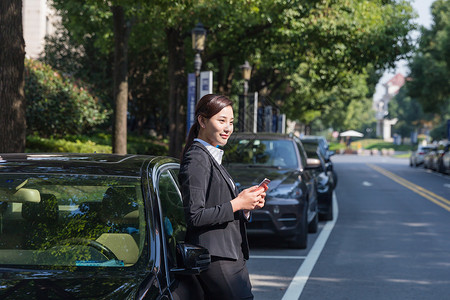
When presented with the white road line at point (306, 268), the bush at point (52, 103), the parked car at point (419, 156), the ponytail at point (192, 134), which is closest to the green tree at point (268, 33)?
the bush at point (52, 103)

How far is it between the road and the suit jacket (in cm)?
407

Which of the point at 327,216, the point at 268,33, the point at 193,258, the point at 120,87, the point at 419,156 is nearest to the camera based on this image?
the point at 193,258

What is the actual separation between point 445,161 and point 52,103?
2611cm

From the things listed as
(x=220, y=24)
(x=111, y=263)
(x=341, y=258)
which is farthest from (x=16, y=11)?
(x=220, y=24)

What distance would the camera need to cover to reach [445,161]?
134 ft

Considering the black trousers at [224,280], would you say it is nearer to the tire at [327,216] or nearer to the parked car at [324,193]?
the parked car at [324,193]

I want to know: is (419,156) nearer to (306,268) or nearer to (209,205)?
(306,268)

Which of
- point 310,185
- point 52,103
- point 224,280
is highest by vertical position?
point 52,103

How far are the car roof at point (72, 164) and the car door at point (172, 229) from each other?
19 centimetres

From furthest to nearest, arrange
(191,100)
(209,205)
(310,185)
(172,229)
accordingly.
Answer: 1. (191,100)
2. (310,185)
3. (172,229)
4. (209,205)

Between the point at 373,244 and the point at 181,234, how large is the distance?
754cm

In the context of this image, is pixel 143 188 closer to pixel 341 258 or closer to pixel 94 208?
pixel 94 208

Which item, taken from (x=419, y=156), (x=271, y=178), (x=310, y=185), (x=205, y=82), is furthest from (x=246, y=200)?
(x=419, y=156)

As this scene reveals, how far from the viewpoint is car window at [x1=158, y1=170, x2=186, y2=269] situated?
13.8 feet
